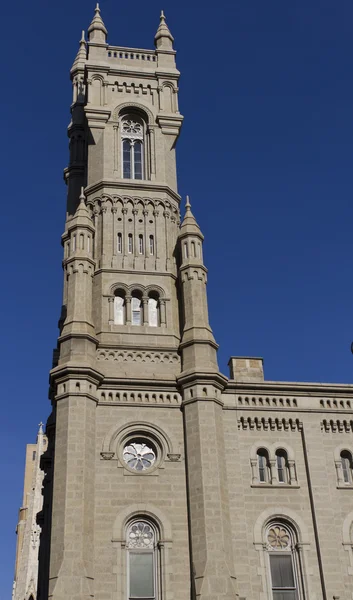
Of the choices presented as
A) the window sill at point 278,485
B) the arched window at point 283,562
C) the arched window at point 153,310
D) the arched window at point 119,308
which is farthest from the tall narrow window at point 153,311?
the arched window at point 283,562

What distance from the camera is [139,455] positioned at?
1240 inches

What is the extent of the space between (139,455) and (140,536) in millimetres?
3324

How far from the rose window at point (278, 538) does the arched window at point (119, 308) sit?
1158 centimetres

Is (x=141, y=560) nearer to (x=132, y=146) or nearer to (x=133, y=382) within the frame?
(x=133, y=382)

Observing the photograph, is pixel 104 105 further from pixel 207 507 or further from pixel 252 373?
pixel 207 507

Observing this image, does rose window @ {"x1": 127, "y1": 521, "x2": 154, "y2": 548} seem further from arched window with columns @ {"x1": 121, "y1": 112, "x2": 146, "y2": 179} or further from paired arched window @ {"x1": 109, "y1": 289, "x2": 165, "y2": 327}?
arched window with columns @ {"x1": 121, "y1": 112, "x2": 146, "y2": 179}

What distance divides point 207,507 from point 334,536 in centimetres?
574

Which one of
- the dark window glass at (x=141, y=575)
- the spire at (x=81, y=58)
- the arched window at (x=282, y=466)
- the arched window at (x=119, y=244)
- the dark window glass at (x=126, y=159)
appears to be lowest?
the dark window glass at (x=141, y=575)

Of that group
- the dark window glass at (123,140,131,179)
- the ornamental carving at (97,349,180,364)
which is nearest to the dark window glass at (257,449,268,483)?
the ornamental carving at (97,349,180,364)

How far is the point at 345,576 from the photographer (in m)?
30.3

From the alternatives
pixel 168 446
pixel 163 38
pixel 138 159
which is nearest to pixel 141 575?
pixel 168 446

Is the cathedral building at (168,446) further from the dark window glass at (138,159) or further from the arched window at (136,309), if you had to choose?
the dark window glass at (138,159)

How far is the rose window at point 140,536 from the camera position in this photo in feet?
97.1

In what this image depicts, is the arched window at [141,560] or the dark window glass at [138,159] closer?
the arched window at [141,560]
